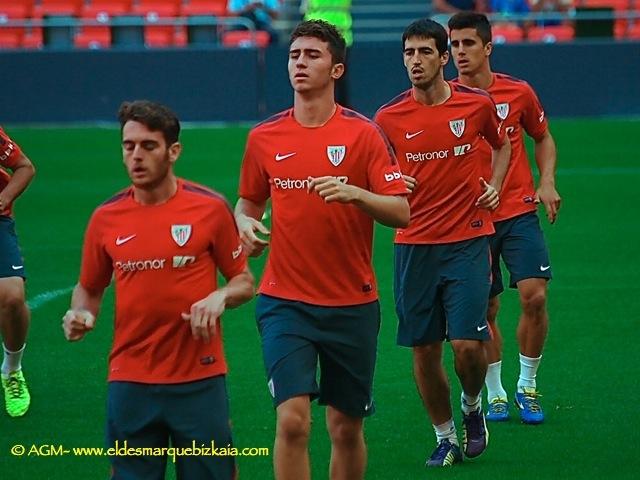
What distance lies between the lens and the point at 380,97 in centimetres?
2692

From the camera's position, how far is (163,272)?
627 centimetres

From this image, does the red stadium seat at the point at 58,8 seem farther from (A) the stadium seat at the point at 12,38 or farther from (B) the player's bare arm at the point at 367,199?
(B) the player's bare arm at the point at 367,199

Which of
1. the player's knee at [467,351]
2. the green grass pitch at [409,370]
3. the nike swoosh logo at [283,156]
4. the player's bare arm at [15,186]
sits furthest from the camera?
the player's bare arm at [15,186]

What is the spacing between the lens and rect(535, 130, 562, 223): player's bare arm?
9789 mm

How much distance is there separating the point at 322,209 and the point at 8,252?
3.19m

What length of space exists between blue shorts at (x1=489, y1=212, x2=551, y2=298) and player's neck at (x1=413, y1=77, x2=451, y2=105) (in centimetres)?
150

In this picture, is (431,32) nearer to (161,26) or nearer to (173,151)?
(173,151)

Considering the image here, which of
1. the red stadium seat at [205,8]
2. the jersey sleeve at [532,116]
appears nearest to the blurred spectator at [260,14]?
the red stadium seat at [205,8]

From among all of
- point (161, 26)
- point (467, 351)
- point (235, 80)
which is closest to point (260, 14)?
point (235, 80)

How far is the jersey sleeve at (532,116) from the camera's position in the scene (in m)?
9.97

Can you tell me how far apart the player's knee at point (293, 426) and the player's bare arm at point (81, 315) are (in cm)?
114

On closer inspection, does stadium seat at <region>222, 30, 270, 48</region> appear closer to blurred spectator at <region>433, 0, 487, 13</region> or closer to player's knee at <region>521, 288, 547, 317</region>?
blurred spectator at <region>433, 0, 487, 13</region>

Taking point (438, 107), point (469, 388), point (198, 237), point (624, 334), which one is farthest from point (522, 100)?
point (198, 237)

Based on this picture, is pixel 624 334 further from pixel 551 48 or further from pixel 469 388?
pixel 551 48
